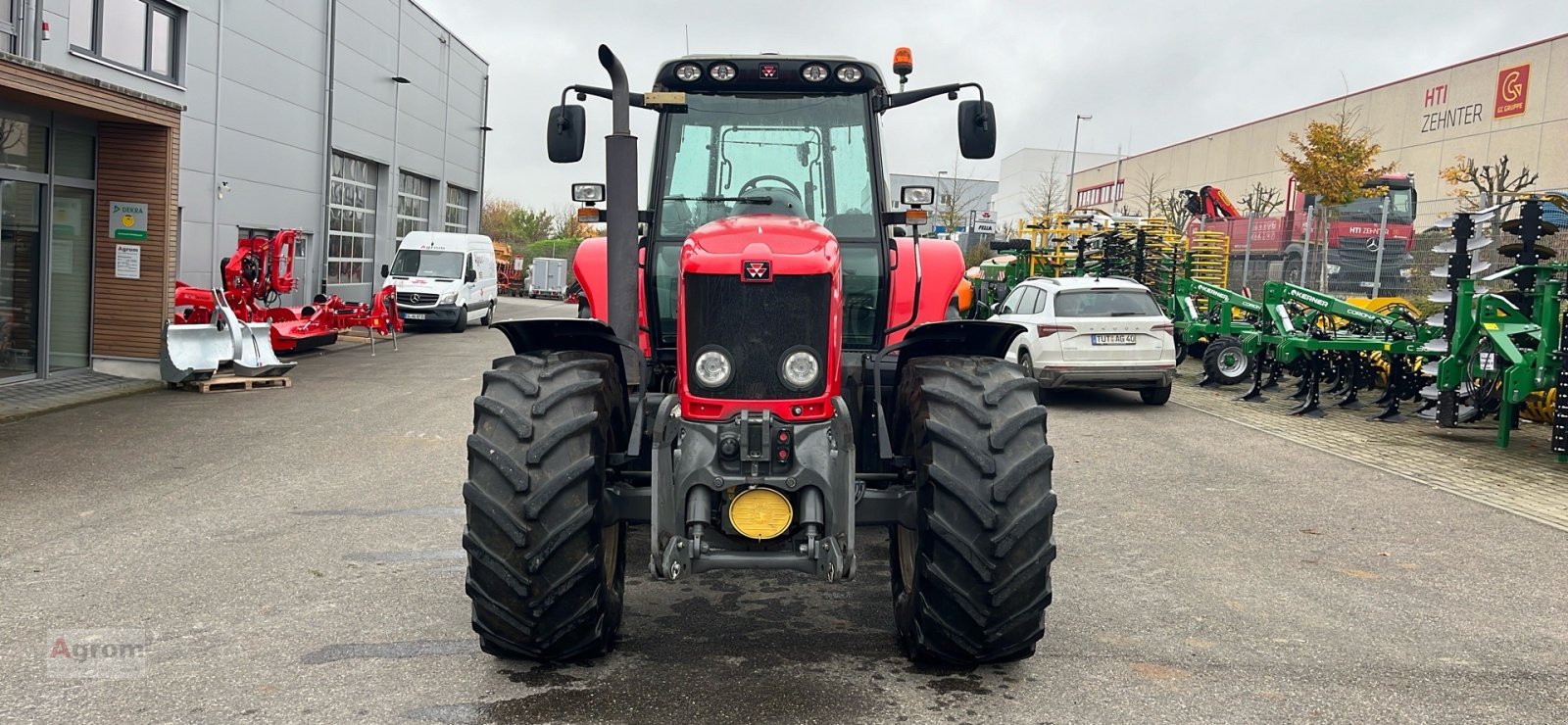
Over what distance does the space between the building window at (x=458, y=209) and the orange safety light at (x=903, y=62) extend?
34.0 metres

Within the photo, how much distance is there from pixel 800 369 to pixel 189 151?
18815 mm

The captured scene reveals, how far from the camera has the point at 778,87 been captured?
6.07m

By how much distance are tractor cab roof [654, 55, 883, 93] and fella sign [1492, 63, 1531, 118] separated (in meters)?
34.9

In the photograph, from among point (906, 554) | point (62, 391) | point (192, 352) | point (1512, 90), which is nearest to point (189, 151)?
point (192, 352)

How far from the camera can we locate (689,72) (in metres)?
6.05

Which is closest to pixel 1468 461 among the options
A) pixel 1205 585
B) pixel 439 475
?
pixel 1205 585

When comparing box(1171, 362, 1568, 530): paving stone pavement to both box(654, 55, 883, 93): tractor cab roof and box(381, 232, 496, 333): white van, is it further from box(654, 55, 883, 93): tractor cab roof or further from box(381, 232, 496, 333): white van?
box(381, 232, 496, 333): white van

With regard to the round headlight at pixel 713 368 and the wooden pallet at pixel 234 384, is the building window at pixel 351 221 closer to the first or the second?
the wooden pallet at pixel 234 384

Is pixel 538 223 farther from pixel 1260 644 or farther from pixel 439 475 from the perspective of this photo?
pixel 1260 644

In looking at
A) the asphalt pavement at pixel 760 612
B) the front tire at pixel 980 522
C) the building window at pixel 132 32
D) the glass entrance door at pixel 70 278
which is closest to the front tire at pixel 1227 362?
the asphalt pavement at pixel 760 612

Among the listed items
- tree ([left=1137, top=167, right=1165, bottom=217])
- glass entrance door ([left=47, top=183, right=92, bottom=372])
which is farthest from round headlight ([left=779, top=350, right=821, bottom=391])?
tree ([left=1137, top=167, right=1165, bottom=217])

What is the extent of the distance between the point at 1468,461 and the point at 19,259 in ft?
47.8

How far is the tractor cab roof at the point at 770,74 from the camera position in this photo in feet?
19.4

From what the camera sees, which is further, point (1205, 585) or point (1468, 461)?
point (1468, 461)
